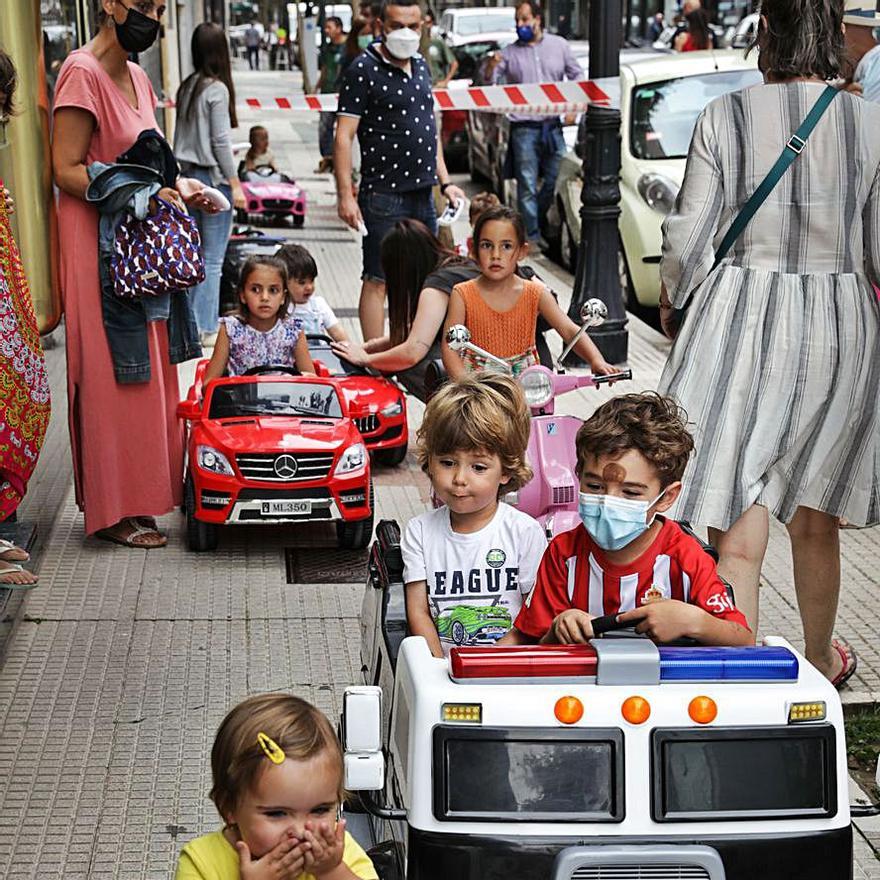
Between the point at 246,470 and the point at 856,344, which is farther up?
the point at 856,344

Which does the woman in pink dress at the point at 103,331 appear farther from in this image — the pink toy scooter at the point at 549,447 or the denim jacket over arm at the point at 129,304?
the pink toy scooter at the point at 549,447

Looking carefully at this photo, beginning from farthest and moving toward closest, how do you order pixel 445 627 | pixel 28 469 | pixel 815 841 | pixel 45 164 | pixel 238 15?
pixel 238 15, pixel 45 164, pixel 28 469, pixel 445 627, pixel 815 841

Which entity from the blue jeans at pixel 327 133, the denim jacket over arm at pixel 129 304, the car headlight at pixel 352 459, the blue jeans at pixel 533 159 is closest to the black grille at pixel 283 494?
the car headlight at pixel 352 459

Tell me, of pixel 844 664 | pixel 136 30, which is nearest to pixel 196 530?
pixel 136 30

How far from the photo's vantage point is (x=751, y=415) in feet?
15.8

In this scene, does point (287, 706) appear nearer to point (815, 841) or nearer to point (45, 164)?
point (815, 841)

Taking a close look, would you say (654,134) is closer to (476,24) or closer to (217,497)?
(217,497)

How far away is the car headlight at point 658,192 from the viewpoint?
11742 mm

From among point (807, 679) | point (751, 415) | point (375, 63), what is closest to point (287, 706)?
point (807, 679)

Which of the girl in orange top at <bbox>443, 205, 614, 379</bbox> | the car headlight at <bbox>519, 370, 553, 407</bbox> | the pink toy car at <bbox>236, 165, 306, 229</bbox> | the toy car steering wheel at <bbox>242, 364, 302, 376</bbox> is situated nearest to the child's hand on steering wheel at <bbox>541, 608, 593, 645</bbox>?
the car headlight at <bbox>519, 370, 553, 407</bbox>

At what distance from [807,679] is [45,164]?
546 cm

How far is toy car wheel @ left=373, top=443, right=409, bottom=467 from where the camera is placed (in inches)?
328

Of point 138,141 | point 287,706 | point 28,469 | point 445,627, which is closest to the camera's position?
point 287,706

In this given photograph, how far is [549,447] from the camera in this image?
5.62m
